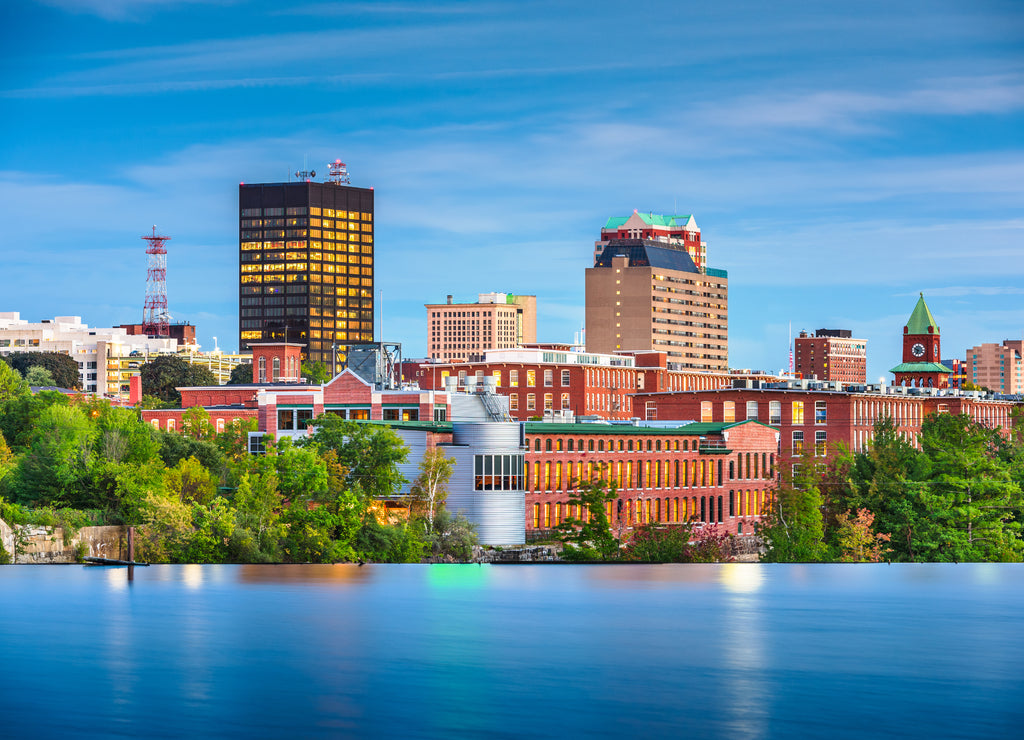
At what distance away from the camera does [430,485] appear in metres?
127

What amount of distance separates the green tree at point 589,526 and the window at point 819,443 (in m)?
42.6

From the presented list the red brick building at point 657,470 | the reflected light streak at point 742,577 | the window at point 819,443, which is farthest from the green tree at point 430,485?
the window at point 819,443

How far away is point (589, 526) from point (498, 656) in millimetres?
41348

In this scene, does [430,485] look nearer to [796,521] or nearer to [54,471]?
[54,471]

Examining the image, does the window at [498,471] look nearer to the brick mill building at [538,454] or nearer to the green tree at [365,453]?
the brick mill building at [538,454]

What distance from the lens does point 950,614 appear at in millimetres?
119062

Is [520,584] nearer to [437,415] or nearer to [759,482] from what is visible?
[437,415]

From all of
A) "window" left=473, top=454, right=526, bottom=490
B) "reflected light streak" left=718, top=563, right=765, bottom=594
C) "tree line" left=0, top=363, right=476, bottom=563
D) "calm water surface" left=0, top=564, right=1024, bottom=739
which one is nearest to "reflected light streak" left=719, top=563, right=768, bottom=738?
"reflected light streak" left=718, top=563, right=765, bottom=594

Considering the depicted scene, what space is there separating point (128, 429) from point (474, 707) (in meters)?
64.2

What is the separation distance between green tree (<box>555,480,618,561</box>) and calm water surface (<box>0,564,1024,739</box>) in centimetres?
336

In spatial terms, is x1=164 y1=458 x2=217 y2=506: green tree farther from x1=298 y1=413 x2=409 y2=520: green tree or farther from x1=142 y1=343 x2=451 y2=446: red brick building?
x1=142 y1=343 x2=451 y2=446: red brick building

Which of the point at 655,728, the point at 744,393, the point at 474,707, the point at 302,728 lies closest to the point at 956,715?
the point at 655,728

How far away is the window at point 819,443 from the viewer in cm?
17462

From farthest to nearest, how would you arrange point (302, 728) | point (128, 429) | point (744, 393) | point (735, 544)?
point (744, 393) → point (735, 544) → point (128, 429) → point (302, 728)
